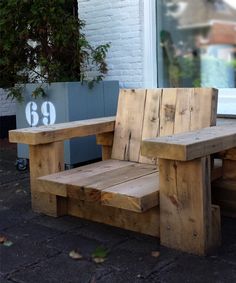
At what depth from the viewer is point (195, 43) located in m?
5.27

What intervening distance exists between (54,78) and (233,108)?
179 centimetres

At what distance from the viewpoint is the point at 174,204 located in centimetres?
272

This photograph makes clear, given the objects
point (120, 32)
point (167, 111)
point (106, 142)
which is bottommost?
point (106, 142)

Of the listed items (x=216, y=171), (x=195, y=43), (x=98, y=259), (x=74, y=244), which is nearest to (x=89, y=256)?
(x=98, y=259)

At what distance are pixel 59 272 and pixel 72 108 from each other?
2.30 meters

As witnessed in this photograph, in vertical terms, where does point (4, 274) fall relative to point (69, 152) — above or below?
below

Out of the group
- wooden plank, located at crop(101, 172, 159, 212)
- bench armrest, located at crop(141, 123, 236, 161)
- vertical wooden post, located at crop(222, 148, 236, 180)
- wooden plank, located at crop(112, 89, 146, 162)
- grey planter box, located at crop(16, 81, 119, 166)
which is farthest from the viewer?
grey planter box, located at crop(16, 81, 119, 166)

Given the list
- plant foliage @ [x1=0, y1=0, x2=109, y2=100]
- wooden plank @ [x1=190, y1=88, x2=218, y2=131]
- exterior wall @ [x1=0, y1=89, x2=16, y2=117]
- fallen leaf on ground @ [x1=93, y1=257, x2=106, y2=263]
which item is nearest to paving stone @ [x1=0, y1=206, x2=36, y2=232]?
fallen leaf on ground @ [x1=93, y1=257, x2=106, y2=263]

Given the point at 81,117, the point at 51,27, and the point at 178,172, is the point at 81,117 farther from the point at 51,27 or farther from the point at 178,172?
the point at 178,172

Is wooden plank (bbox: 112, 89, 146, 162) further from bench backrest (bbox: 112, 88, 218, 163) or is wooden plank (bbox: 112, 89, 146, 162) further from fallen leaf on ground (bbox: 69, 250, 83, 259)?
fallen leaf on ground (bbox: 69, 250, 83, 259)

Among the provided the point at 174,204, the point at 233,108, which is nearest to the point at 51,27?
the point at 233,108

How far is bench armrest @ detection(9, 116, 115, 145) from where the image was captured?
3191mm

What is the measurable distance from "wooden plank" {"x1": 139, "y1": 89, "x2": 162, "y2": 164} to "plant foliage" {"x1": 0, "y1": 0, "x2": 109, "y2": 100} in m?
1.27

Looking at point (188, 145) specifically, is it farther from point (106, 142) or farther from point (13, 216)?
point (13, 216)
